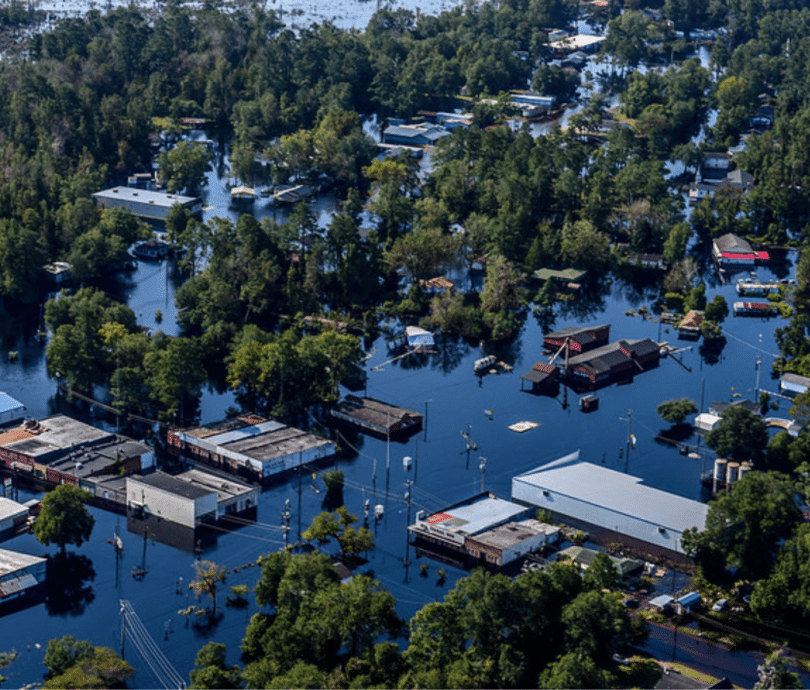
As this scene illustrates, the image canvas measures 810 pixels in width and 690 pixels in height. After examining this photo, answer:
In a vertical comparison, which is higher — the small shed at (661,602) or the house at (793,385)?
the house at (793,385)

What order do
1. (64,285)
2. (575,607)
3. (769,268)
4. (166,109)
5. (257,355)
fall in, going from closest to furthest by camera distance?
(575,607)
(257,355)
(64,285)
(769,268)
(166,109)

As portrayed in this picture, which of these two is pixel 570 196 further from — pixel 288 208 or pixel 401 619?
pixel 401 619

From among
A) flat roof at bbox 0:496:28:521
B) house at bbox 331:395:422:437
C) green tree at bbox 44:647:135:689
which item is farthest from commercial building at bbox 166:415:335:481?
green tree at bbox 44:647:135:689

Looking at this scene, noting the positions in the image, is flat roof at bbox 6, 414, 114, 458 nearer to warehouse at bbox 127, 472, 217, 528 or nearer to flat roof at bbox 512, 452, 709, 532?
warehouse at bbox 127, 472, 217, 528

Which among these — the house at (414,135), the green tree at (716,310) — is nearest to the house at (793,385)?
the green tree at (716,310)

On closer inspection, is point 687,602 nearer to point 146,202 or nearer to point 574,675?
point 574,675

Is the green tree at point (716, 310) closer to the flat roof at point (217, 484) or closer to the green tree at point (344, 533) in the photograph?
the flat roof at point (217, 484)

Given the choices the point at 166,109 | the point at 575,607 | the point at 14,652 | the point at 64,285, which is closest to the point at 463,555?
the point at 575,607
